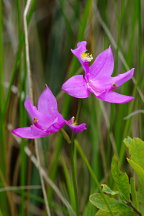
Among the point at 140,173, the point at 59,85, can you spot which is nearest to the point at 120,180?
the point at 140,173

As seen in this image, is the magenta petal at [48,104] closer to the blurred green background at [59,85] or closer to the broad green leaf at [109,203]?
the broad green leaf at [109,203]

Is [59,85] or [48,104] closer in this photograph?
[48,104]

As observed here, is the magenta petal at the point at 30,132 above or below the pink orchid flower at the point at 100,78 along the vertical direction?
below

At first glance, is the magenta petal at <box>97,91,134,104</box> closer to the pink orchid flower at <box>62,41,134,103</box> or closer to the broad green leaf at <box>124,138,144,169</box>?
the pink orchid flower at <box>62,41,134,103</box>

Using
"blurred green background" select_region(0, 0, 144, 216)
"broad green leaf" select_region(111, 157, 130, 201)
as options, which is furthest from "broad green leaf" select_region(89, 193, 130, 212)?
"blurred green background" select_region(0, 0, 144, 216)

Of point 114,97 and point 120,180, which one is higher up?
point 114,97

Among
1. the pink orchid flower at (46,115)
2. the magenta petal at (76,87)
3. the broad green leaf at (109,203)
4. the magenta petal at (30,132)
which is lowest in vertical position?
the broad green leaf at (109,203)

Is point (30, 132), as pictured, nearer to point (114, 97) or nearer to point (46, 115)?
point (46, 115)

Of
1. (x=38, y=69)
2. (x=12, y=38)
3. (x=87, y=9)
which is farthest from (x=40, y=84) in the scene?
(x=87, y=9)

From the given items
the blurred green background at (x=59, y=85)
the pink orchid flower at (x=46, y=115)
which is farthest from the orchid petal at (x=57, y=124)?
the blurred green background at (x=59, y=85)
